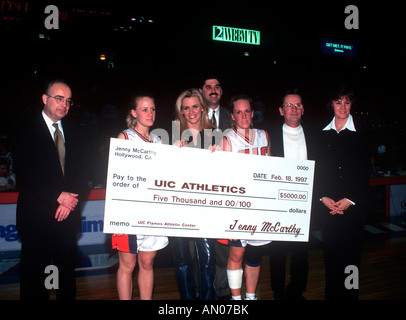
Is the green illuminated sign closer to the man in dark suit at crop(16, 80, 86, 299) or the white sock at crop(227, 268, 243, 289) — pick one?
the man in dark suit at crop(16, 80, 86, 299)

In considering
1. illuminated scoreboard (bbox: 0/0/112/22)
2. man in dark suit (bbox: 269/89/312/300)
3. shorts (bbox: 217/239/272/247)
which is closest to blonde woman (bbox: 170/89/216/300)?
shorts (bbox: 217/239/272/247)

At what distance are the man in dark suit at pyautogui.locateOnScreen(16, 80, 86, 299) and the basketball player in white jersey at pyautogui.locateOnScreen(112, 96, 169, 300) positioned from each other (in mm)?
340

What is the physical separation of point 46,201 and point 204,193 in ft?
3.24

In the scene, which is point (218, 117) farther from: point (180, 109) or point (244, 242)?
point (244, 242)

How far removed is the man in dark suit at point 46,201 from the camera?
1985 mm

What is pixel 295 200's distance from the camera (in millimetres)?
2227

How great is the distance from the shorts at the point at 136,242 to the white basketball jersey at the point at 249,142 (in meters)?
0.81

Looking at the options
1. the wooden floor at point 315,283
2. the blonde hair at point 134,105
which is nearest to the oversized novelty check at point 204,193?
the blonde hair at point 134,105

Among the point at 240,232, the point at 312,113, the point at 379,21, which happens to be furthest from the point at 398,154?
the point at 240,232

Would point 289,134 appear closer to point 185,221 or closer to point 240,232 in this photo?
point 240,232

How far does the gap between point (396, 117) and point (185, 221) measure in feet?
37.6

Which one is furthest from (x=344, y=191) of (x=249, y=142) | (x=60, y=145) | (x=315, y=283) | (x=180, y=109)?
(x=60, y=145)

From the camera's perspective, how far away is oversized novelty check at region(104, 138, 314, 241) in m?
1.97

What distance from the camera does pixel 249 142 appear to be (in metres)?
2.29
